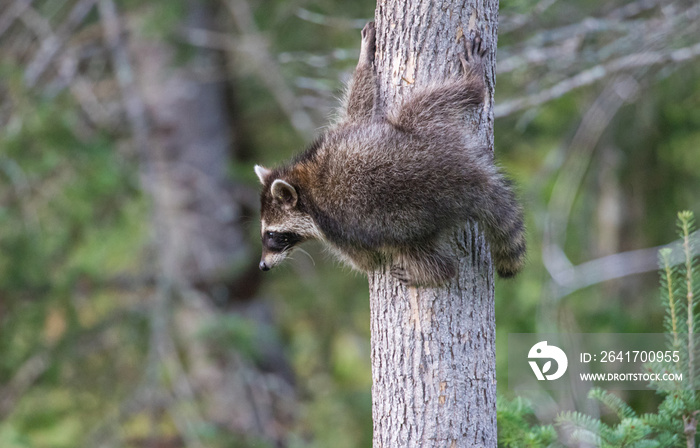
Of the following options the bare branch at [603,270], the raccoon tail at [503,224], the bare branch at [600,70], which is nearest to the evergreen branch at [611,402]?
the raccoon tail at [503,224]

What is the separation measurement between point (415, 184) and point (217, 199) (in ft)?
16.0

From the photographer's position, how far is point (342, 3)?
6246mm

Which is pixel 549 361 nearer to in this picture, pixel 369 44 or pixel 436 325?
pixel 436 325

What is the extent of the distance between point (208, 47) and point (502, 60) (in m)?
3.37

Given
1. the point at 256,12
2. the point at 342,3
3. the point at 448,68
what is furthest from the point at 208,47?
the point at 448,68

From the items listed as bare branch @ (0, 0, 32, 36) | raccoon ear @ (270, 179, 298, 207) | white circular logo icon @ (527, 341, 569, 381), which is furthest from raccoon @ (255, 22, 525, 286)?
bare branch @ (0, 0, 32, 36)

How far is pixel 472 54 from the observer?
257cm

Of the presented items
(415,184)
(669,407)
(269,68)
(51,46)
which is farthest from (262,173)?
(51,46)

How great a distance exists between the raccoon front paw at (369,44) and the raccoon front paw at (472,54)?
1.38 feet

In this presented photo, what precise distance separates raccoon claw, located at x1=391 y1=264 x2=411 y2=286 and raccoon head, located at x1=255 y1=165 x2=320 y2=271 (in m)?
0.58

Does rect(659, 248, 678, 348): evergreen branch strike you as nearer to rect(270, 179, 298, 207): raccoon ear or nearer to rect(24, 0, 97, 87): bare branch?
rect(270, 179, 298, 207): raccoon ear

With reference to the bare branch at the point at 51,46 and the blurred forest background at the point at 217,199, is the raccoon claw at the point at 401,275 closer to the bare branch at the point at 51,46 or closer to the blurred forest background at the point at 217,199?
the blurred forest background at the point at 217,199

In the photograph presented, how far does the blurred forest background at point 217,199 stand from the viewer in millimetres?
5160

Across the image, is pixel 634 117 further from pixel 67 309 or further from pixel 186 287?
pixel 67 309
